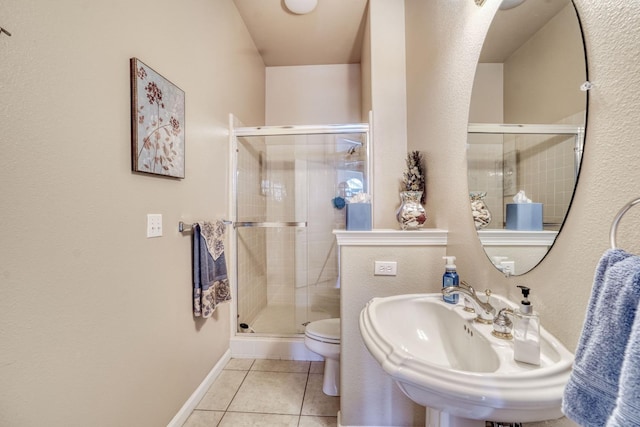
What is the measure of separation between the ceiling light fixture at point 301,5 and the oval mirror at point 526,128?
179cm

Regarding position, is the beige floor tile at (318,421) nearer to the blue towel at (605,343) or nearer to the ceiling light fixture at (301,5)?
the blue towel at (605,343)

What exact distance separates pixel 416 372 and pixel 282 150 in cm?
233

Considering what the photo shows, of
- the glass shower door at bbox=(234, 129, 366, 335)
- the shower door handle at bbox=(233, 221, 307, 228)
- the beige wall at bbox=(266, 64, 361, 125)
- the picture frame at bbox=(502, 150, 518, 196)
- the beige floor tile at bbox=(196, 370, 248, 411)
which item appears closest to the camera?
the picture frame at bbox=(502, 150, 518, 196)

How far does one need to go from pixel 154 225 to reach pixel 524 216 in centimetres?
153

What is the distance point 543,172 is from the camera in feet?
2.43

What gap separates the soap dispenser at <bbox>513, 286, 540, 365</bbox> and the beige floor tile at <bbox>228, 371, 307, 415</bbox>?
4.61ft

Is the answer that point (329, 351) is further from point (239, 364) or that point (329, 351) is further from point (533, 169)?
point (533, 169)

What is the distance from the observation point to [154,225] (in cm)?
128

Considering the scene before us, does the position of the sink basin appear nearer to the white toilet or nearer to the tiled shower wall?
the tiled shower wall

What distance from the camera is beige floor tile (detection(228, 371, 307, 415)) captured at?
161 centimetres

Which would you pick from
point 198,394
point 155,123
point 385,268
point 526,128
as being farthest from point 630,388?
point 198,394

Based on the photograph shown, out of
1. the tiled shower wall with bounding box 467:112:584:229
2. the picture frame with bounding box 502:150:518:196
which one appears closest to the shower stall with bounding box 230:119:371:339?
the tiled shower wall with bounding box 467:112:584:229

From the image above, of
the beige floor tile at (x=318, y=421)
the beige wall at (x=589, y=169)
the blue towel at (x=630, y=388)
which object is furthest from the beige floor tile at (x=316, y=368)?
the blue towel at (x=630, y=388)

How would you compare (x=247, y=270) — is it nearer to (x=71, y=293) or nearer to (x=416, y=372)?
(x=71, y=293)
